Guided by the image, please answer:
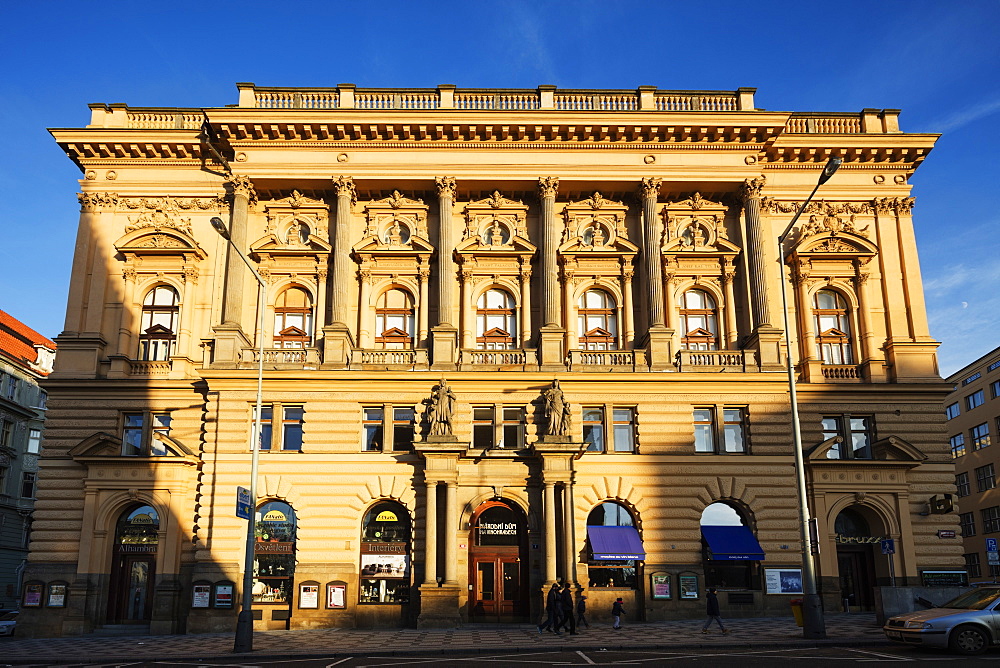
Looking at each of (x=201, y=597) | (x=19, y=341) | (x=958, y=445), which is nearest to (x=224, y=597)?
(x=201, y=597)

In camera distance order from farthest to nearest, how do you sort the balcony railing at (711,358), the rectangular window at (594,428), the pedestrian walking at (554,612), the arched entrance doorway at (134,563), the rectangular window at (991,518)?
1. the rectangular window at (991,518)
2. the balcony railing at (711,358)
3. the rectangular window at (594,428)
4. the arched entrance doorway at (134,563)
5. the pedestrian walking at (554,612)

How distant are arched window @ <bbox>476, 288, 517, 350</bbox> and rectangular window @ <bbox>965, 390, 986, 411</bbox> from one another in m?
55.1

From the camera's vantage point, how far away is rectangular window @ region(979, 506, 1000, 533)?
7132cm

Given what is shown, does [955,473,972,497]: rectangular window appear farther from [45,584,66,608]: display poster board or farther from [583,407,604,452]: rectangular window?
[45,584,66,608]: display poster board

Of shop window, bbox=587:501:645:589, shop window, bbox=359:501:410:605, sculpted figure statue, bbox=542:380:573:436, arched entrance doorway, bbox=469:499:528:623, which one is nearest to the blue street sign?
shop window, bbox=359:501:410:605

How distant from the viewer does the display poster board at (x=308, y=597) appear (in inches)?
1359

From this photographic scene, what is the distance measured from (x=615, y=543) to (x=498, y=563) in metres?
4.98

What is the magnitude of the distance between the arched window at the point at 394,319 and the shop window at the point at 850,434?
64.4 feet

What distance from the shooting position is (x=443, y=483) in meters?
35.3

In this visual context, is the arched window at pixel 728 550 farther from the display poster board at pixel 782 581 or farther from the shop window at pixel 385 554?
the shop window at pixel 385 554

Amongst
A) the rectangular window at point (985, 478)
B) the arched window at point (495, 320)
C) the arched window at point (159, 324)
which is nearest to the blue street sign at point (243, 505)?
the arched window at point (159, 324)

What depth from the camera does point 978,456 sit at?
7562 cm

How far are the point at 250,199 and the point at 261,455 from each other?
12854mm

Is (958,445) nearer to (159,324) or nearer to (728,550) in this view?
(728,550)
